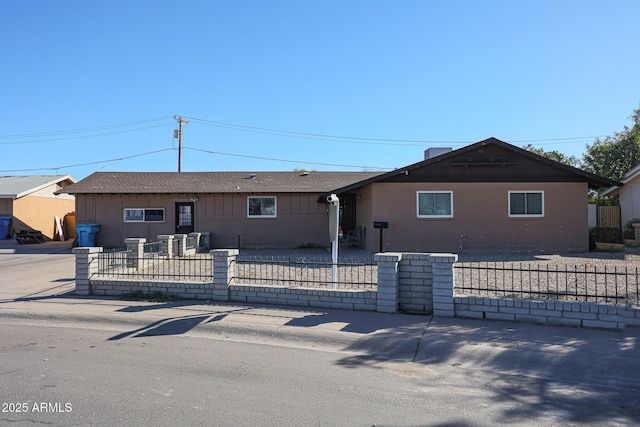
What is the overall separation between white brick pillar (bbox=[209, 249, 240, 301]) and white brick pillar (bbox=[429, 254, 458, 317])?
3792mm

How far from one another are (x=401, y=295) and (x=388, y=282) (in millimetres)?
450

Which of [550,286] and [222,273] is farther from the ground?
[222,273]

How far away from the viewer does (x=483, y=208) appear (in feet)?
54.0

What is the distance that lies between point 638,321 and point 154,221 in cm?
1942

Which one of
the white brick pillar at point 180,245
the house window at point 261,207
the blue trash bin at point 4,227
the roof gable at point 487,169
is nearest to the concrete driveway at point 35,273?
the white brick pillar at point 180,245

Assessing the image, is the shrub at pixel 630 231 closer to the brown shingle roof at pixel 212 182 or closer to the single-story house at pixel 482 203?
the single-story house at pixel 482 203

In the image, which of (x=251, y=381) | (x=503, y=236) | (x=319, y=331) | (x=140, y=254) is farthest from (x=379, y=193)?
(x=251, y=381)

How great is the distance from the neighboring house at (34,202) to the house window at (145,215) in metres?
9.05

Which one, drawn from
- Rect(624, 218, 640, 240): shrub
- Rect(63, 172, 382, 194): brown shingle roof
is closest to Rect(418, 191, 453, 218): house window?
Rect(63, 172, 382, 194): brown shingle roof

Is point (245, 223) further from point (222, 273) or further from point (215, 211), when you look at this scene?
point (222, 273)

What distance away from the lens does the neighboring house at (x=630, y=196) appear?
2083cm

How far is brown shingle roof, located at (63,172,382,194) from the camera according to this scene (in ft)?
70.1

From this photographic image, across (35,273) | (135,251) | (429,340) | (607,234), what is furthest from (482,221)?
(35,273)

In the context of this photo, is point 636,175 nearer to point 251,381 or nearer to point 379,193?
point 379,193
